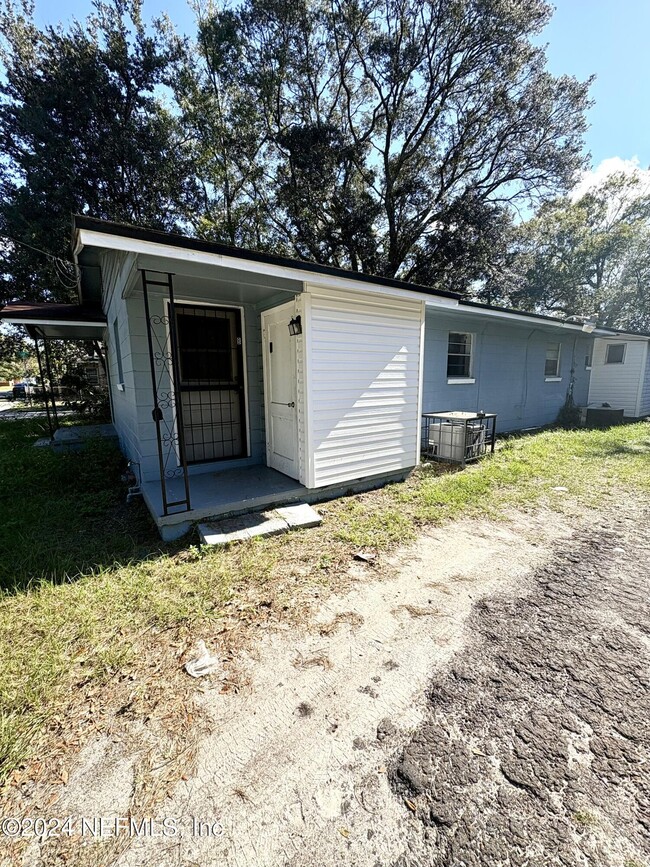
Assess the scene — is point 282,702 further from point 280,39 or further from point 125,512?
point 280,39

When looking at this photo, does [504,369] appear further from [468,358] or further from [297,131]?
[297,131]

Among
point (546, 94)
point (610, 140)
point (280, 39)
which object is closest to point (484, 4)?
point (546, 94)

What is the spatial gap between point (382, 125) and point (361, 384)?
1290 centimetres

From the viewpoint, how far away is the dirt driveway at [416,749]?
1308mm

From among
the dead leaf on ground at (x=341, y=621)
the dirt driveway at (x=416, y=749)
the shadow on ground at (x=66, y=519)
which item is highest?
the shadow on ground at (x=66, y=519)

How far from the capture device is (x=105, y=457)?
21.2ft

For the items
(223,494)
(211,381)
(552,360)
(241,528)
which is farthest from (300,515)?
(552,360)

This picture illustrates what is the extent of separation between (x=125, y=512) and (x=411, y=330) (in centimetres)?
437

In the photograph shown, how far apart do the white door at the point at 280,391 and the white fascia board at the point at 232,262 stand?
0.60 m

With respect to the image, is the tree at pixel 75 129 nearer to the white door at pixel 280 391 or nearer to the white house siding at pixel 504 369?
the white door at pixel 280 391

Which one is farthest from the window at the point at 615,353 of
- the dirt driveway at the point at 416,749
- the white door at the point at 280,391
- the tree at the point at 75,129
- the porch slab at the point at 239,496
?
the tree at the point at 75,129

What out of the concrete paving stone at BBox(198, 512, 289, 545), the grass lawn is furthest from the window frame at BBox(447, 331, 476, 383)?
the concrete paving stone at BBox(198, 512, 289, 545)

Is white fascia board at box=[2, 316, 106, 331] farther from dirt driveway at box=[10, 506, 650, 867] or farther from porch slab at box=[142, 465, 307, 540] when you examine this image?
dirt driveway at box=[10, 506, 650, 867]

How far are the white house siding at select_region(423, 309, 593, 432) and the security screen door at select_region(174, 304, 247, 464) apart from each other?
387 centimetres
